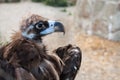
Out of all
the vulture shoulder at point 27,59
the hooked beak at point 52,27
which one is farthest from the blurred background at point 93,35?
the vulture shoulder at point 27,59

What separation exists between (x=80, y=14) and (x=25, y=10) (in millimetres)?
2336

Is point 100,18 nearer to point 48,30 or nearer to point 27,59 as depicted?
point 48,30

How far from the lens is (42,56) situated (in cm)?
385

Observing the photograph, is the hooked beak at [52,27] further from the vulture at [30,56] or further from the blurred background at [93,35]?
the blurred background at [93,35]

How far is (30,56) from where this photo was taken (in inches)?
149

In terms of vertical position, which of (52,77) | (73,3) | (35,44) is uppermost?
(35,44)

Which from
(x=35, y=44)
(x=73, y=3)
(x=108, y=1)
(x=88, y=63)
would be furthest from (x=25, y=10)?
(x=35, y=44)

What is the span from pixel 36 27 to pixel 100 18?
4.50m

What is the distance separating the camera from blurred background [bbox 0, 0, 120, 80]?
6809mm

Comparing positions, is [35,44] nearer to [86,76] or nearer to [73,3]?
[86,76]

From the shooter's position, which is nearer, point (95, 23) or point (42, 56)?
point (42, 56)

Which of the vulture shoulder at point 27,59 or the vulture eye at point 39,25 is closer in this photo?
the vulture shoulder at point 27,59

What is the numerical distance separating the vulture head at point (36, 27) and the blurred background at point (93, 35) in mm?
2188

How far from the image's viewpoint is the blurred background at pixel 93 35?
22.3ft
